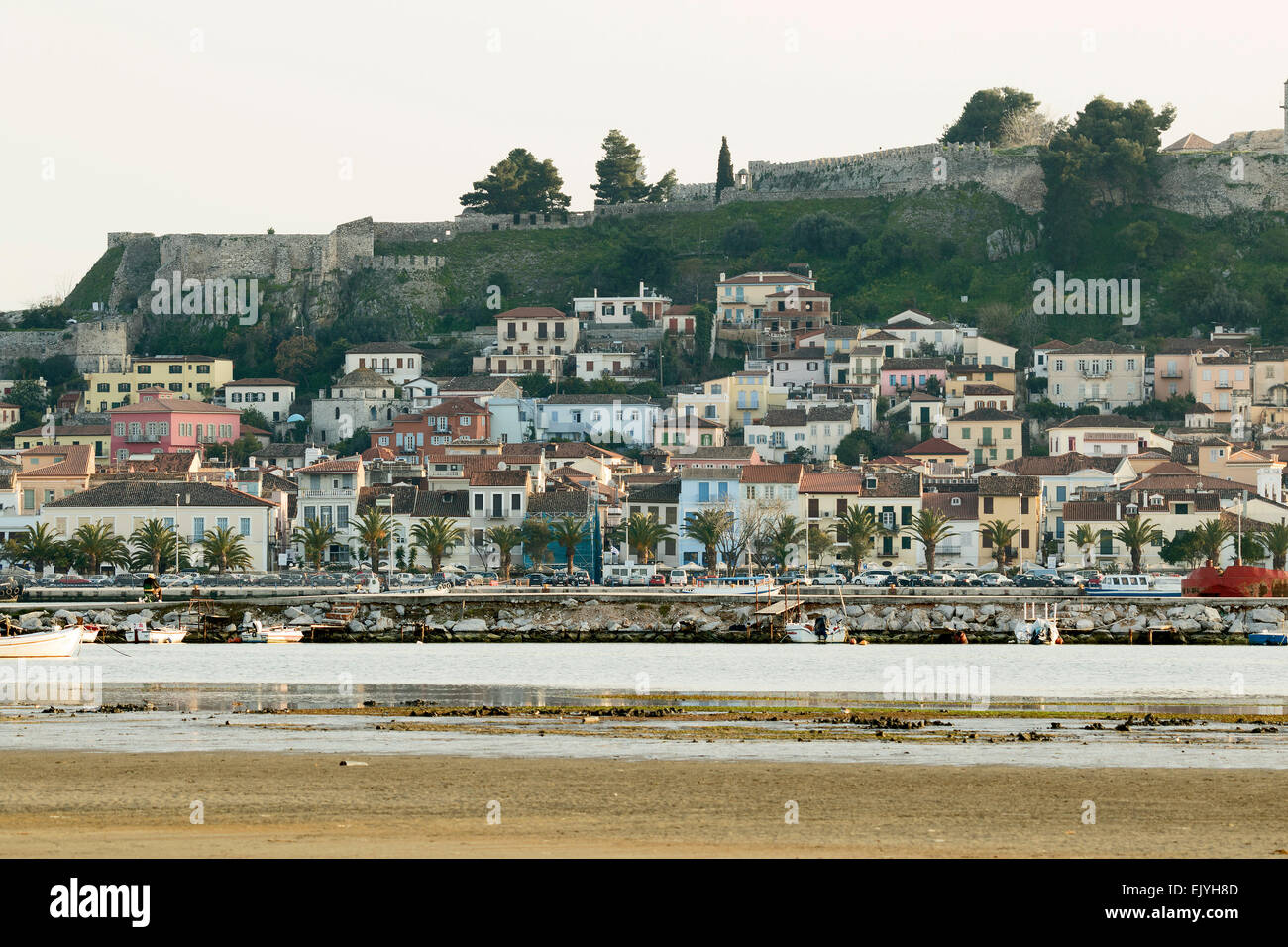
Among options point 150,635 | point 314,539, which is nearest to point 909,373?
point 314,539

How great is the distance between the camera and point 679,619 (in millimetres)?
53844

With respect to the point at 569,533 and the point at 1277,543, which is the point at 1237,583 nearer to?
the point at 1277,543

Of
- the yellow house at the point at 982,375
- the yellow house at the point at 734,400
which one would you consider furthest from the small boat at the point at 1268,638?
the yellow house at the point at 734,400

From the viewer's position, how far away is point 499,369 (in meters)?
107

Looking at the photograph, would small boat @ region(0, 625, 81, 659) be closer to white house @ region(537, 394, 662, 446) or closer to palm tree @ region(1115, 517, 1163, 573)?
palm tree @ region(1115, 517, 1163, 573)

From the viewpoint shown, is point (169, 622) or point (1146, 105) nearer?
point (169, 622)

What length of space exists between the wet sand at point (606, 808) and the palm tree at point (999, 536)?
4975 centimetres

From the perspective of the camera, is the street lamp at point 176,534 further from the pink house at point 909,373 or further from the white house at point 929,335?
the white house at point 929,335

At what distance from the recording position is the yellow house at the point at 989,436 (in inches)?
3561

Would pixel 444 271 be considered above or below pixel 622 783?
above

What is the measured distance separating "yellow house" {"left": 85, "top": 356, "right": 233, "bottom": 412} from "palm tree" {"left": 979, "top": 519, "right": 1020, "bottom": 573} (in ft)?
168

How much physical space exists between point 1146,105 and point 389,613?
7445 cm

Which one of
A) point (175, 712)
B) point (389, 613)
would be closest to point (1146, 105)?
point (389, 613)
